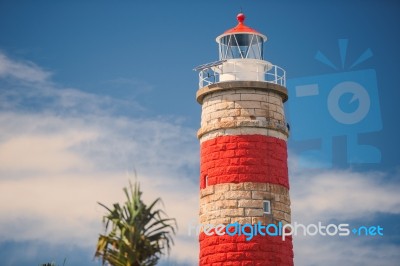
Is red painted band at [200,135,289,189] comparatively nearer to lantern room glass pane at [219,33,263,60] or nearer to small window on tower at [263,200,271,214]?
small window on tower at [263,200,271,214]

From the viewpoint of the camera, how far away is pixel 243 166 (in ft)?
122

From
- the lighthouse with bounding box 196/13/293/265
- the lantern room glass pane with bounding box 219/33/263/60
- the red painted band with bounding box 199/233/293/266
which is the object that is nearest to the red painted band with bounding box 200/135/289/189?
the lighthouse with bounding box 196/13/293/265

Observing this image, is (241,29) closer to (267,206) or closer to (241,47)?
(241,47)

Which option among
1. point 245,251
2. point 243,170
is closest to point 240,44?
point 243,170

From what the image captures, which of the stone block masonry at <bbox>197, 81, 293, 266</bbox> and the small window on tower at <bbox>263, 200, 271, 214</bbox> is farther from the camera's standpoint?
the small window on tower at <bbox>263, 200, 271, 214</bbox>

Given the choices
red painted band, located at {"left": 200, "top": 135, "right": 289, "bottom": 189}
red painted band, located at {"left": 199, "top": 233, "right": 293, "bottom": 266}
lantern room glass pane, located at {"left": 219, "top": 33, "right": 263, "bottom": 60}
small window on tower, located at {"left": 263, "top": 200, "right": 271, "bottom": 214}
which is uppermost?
lantern room glass pane, located at {"left": 219, "top": 33, "right": 263, "bottom": 60}

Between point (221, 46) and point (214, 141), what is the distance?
5.35 m

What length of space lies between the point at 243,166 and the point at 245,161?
0.83ft

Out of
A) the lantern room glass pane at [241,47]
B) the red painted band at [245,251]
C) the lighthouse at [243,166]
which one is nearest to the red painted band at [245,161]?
the lighthouse at [243,166]

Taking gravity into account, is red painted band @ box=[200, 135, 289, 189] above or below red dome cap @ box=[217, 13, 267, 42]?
below

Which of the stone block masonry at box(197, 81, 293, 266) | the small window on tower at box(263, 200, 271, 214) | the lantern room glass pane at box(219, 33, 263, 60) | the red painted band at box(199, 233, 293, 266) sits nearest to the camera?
the red painted band at box(199, 233, 293, 266)

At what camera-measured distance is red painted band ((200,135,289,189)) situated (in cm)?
3728

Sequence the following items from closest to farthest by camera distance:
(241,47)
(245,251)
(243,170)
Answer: (245,251) < (243,170) < (241,47)

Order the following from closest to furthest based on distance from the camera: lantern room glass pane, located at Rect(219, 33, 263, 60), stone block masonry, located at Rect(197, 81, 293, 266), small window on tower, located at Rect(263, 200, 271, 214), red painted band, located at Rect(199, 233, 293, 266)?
red painted band, located at Rect(199, 233, 293, 266) → stone block masonry, located at Rect(197, 81, 293, 266) → small window on tower, located at Rect(263, 200, 271, 214) → lantern room glass pane, located at Rect(219, 33, 263, 60)
